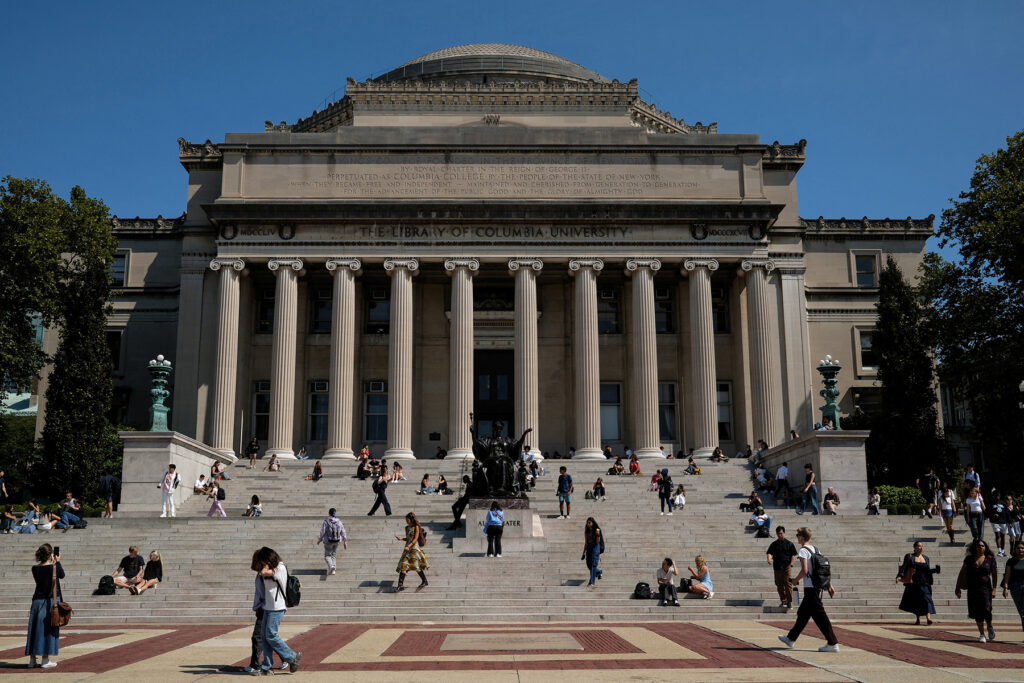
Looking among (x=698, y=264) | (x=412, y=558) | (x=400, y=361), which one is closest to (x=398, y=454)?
(x=400, y=361)

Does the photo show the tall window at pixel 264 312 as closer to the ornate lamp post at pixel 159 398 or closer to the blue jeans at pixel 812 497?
the ornate lamp post at pixel 159 398

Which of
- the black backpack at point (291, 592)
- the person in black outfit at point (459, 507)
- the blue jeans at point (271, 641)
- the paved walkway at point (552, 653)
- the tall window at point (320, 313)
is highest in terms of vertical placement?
the tall window at point (320, 313)

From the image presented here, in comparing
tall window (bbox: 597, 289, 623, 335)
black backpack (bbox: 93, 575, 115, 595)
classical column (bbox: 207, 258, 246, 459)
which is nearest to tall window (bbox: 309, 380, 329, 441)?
classical column (bbox: 207, 258, 246, 459)

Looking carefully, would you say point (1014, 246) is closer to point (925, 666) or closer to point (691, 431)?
point (691, 431)

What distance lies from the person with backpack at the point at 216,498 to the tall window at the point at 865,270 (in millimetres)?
36781

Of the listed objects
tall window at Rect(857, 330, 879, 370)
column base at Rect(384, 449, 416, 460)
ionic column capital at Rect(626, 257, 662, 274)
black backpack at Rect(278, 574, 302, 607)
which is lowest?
black backpack at Rect(278, 574, 302, 607)

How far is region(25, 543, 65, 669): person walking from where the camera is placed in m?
13.7

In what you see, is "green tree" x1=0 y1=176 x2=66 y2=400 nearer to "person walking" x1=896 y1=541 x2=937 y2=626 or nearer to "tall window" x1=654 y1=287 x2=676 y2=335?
"tall window" x1=654 y1=287 x2=676 y2=335

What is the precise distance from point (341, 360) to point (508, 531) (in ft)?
67.5

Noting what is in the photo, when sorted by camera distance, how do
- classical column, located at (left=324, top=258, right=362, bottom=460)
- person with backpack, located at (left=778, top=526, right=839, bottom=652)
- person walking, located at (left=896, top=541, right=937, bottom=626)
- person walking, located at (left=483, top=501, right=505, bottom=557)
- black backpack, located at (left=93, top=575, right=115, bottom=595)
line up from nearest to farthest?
person with backpack, located at (left=778, top=526, right=839, bottom=652) < person walking, located at (left=896, top=541, right=937, bottom=626) < black backpack, located at (left=93, top=575, right=115, bottom=595) < person walking, located at (left=483, top=501, right=505, bottom=557) < classical column, located at (left=324, top=258, right=362, bottom=460)

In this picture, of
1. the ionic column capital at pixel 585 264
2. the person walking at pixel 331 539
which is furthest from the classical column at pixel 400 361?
the person walking at pixel 331 539

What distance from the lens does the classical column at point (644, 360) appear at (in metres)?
45.5

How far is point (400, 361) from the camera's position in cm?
4619

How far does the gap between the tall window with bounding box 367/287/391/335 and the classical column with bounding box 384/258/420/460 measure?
10.8ft
